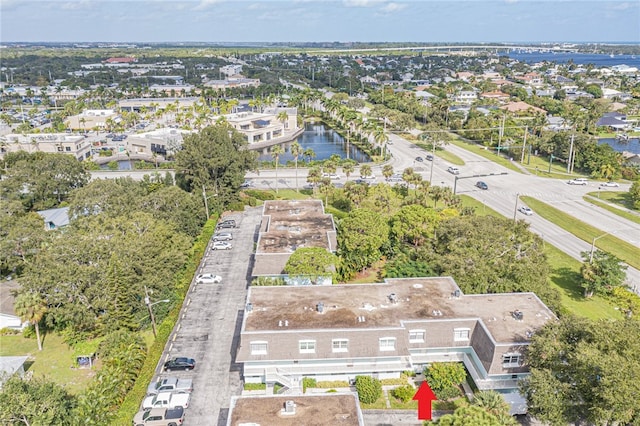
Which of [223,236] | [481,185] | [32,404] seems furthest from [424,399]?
[481,185]

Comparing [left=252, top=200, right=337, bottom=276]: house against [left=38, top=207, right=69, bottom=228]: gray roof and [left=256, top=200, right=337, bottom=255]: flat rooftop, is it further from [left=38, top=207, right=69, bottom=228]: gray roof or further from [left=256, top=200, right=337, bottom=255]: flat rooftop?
[left=38, top=207, right=69, bottom=228]: gray roof

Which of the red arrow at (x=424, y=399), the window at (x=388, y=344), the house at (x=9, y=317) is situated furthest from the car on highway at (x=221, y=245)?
the red arrow at (x=424, y=399)

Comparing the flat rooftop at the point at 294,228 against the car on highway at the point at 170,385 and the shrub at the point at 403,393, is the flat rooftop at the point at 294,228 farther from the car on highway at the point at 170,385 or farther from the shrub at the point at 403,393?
the shrub at the point at 403,393

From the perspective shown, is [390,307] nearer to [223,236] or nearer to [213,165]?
[223,236]

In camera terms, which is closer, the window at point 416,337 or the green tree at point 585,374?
the green tree at point 585,374

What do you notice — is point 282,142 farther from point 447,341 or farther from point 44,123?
point 447,341
